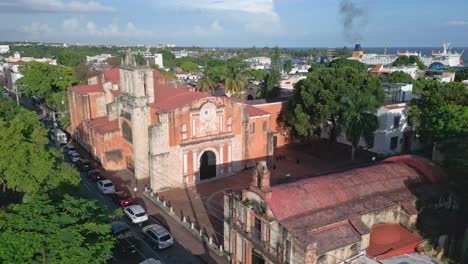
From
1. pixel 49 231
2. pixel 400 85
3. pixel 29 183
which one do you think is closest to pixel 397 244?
pixel 49 231

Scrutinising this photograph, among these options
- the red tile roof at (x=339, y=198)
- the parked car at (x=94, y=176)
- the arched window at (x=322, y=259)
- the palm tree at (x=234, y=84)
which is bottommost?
the parked car at (x=94, y=176)

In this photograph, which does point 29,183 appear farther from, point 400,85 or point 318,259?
point 400,85

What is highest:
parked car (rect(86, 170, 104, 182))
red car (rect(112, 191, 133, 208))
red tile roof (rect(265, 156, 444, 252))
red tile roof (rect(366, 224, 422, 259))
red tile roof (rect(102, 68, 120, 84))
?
red tile roof (rect(102, 68, 120, 84))

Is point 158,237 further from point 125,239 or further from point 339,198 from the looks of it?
point 339,198

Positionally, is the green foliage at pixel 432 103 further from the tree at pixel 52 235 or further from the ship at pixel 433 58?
the ship at pixel 433 58

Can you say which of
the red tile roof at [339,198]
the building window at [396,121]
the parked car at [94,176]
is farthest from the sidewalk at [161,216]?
the building window at [396,121]

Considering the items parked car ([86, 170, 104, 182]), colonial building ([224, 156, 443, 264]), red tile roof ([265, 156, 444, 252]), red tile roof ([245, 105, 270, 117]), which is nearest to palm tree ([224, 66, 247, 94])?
red tile roof ([245, 105, 270, 117])

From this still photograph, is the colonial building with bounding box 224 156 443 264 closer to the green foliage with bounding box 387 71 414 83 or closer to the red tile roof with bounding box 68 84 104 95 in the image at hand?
the red tile roof with bounding box 68 84 104 95

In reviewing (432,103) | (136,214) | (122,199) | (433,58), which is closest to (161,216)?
(136,214)
